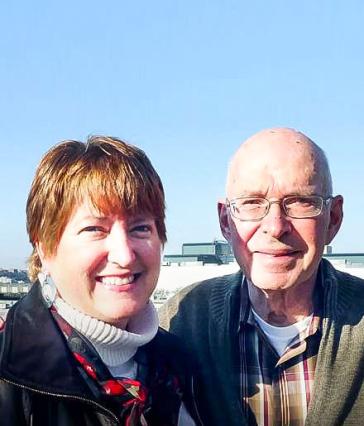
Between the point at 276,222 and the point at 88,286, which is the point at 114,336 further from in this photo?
the point at 276,222

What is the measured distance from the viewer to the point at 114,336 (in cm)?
221

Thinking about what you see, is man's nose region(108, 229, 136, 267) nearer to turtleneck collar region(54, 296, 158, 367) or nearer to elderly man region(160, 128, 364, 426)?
turtleneck collar region(54, 296, 158, 367)

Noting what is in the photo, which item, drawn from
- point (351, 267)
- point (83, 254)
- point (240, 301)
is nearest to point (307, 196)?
point (240, 301)

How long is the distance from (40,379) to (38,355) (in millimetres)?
86

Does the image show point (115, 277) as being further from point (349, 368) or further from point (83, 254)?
point (349, 368)

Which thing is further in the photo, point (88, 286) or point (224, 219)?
point (224, 219)

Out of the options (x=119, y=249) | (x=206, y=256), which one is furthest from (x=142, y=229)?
(x=206, y=256)

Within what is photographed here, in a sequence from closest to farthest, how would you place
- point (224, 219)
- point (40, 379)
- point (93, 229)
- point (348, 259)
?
point (40, 379), point (93, 229), point (224, 219), point (348, 259)

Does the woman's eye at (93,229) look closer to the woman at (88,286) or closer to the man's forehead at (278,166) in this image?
the woman at (88,286)

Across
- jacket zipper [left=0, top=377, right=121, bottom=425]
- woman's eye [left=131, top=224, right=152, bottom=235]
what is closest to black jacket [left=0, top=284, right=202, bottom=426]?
jacket zipper [left=0, top=377, right=121, bottom=425]

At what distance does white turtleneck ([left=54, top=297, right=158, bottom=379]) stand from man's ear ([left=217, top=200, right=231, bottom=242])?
85 centimetres

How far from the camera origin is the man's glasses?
288 centimetres

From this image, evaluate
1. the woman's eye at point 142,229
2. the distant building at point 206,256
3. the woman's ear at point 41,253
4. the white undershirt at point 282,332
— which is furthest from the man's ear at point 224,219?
the distant building at point 206,256

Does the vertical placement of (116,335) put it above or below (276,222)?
below
